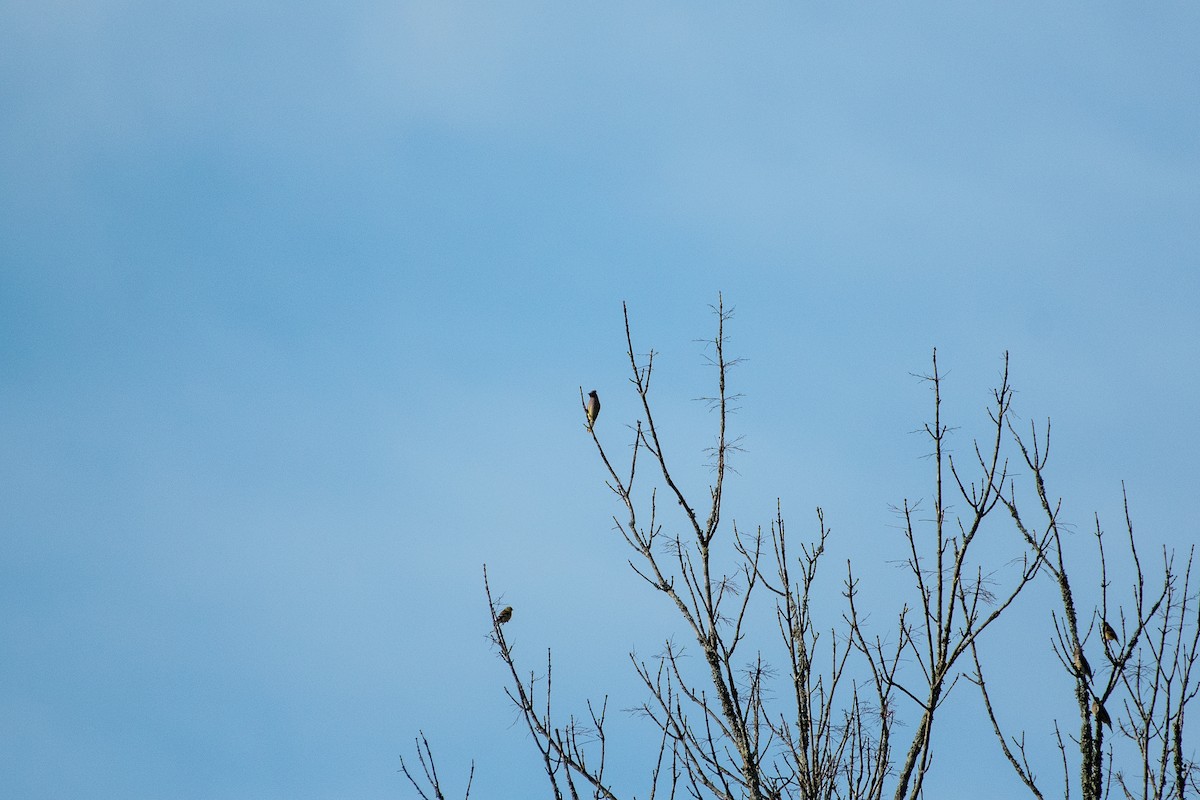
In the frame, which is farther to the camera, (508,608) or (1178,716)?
(508,608)

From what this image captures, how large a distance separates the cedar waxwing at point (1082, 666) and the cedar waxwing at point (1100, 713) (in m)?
0.12

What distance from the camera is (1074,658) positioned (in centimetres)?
557

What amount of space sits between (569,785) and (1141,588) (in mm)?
2933

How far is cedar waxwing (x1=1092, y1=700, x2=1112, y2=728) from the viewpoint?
5438 mm

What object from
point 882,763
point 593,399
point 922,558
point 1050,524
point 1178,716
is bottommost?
point 882,763

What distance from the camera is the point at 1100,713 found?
5441mm

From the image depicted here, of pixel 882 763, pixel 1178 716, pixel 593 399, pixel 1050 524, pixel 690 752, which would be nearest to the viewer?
pixel 882 763

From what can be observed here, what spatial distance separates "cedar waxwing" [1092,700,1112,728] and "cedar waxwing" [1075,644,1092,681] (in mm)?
123

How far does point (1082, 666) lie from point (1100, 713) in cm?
23

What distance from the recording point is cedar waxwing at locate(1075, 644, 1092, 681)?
18.1 ft

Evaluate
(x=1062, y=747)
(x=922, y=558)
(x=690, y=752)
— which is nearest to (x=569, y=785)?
(x=690, y=752)

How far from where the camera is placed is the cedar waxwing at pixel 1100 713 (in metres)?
5.44

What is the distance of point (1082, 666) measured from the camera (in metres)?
5.53

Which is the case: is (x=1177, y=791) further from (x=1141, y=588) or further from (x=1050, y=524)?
(x=1050, y=524)
